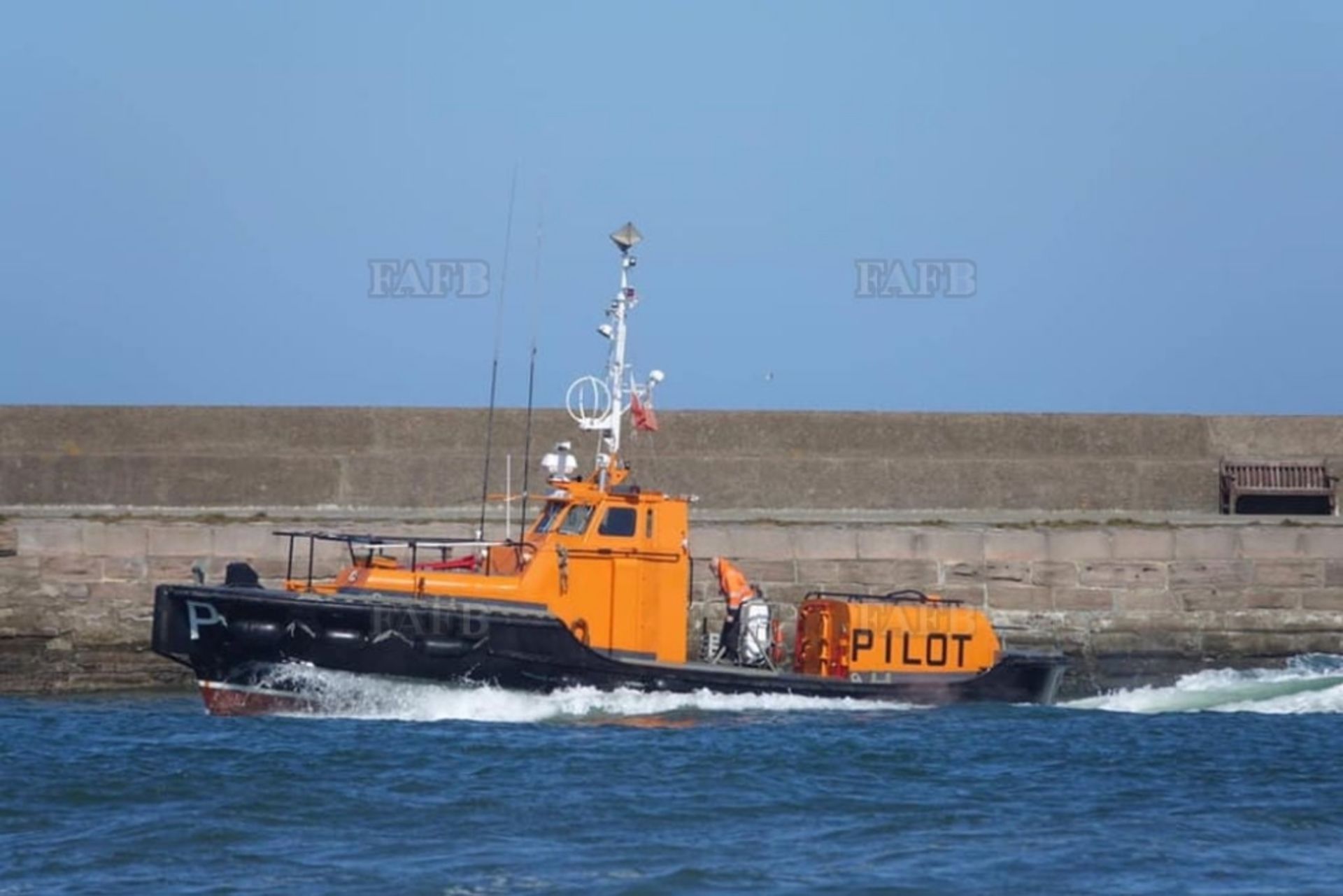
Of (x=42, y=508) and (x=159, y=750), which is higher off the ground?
(x=42, y=508)

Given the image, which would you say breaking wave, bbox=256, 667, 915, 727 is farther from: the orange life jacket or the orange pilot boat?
the orange life jacket

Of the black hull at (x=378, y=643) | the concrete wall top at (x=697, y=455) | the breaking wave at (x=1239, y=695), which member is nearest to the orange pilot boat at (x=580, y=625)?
the black hull at (x=378, y=643)

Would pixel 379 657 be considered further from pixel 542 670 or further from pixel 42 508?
Answer: pixel 42 508

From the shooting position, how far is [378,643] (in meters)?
14.5

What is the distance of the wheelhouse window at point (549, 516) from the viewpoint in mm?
15445

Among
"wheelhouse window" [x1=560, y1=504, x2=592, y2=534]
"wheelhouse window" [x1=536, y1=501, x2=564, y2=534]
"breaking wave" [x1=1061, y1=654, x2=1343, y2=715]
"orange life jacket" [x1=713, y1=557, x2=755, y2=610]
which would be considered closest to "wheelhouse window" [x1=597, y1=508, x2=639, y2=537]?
"wheelhouse window" [x1=560, y1=504, x2=592, y2=534]

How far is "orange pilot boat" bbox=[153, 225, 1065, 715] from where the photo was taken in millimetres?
14492

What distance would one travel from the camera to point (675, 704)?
14.9 meters

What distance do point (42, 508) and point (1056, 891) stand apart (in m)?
11.9

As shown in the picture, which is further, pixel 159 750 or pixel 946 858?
Result: pixel 159 750

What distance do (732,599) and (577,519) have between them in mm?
1326

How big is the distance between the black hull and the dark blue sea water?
18 centimetres

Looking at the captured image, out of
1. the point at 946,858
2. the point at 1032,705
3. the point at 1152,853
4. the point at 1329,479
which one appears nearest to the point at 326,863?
the point at 946,858

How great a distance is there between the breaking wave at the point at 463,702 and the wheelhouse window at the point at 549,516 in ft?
4.36
